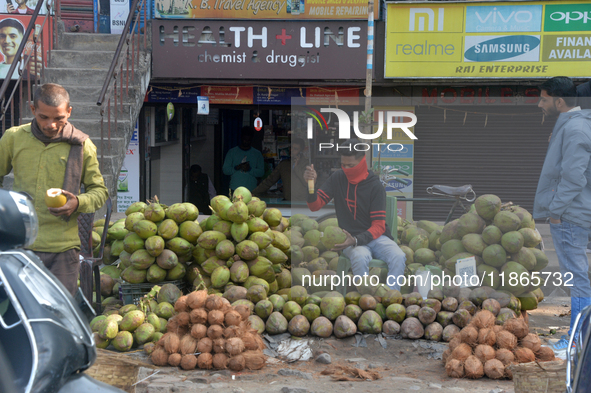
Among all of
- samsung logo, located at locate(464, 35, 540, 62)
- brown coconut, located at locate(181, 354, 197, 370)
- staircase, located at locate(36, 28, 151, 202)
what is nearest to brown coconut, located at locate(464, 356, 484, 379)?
brown coconut, located at locate(181, 354, 197, 370)

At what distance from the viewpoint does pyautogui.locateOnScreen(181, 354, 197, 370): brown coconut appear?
4.10 m

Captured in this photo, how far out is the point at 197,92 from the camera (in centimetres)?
992

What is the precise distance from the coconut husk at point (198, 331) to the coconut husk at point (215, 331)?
0.04 m

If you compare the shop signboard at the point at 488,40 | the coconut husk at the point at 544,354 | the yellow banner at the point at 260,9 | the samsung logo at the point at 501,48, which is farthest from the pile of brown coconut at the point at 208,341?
the samsung logo at the point at 501,48

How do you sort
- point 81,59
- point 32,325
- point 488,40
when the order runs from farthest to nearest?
point 488,40 < point 81,59 < point 32,325

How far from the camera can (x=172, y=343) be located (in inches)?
162

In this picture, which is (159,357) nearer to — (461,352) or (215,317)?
(215,317)

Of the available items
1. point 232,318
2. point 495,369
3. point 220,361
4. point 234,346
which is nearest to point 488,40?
point 495,369

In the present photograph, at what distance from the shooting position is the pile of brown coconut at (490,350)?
3.97 m

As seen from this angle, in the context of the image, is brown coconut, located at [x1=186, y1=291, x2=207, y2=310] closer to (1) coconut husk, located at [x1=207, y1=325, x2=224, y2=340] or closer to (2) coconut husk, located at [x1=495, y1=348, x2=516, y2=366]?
(1) coconut husk, located at [x1=207, y1=325, x2=224, y2=340]

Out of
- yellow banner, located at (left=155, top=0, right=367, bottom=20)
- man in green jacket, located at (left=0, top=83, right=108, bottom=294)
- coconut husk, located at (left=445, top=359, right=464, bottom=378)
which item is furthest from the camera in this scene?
yellow banner, located at (left=155, top=0, right=367, bottom=20)

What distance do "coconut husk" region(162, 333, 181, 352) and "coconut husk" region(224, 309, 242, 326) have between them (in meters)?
0.39

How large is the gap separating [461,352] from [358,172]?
1675 millimetres

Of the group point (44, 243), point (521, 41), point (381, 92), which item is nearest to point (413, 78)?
point (381, 92)
